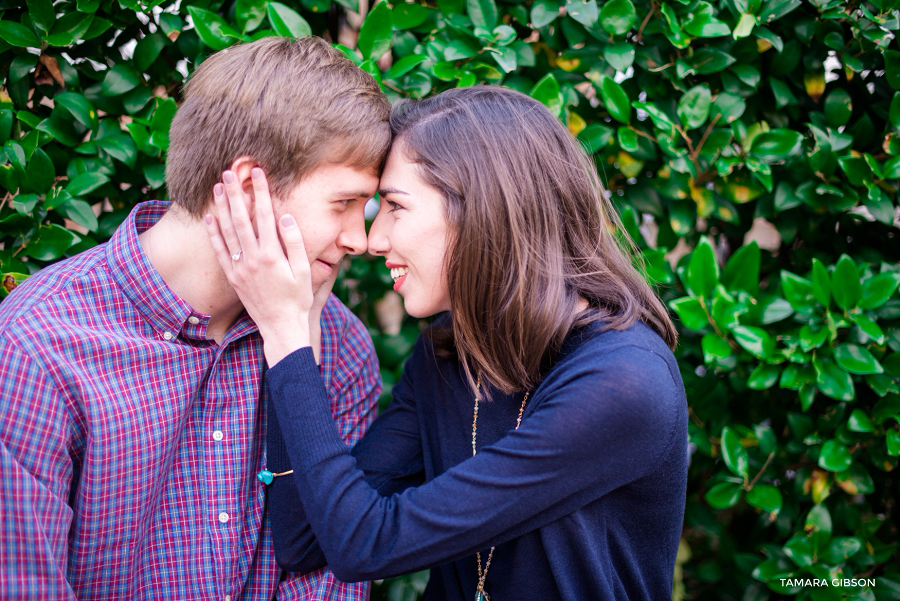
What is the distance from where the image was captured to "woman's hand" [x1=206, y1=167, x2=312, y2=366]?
1.65 meters

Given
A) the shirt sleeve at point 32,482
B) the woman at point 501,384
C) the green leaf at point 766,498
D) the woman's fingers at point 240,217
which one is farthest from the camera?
the green leaf at point 766,498

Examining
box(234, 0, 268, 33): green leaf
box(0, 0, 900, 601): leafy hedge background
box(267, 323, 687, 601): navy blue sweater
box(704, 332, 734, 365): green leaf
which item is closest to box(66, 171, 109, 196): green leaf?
box(0, 0, 900, 601): leafy hedge background

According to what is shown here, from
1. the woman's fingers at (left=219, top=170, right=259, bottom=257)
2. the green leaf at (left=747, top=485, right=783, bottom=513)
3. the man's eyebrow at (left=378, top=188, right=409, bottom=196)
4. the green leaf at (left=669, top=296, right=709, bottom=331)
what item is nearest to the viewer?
the woman's fingers at (left=219, top=170, right=259, bottom=257)

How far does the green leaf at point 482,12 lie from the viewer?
78.6 inches

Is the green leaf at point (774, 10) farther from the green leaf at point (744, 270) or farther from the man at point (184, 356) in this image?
the man at point (184, 356)

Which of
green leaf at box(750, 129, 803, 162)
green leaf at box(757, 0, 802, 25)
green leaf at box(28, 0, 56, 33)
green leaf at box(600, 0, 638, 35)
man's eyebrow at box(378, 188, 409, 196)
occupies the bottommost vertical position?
green leaf at box(750, 129, 803, 162)

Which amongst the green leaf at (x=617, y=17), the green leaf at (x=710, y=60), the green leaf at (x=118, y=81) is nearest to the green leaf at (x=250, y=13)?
the green leaf at (x=118, y=81)

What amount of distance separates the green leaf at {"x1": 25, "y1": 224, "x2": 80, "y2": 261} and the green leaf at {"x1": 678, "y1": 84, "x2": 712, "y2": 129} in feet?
6.13

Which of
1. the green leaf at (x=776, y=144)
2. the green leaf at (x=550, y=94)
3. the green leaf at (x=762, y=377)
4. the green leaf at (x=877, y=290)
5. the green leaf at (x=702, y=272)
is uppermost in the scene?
the green leaf at (x=550, y=94)

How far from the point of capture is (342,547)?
1461 millimetres

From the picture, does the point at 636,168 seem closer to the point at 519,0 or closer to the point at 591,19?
the point at 591,19

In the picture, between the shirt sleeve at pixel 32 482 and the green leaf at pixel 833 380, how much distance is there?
2052mm

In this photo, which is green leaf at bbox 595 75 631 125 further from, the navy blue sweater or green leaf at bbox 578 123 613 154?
the navy blue sweater

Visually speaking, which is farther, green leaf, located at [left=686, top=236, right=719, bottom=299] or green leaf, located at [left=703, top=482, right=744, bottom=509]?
green leaf, located at [left=703, top=482, right=744, bottom=509]
